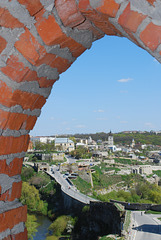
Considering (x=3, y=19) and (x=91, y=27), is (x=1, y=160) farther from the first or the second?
(x=91, y=27)

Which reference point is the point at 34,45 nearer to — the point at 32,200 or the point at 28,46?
the point at 28,46

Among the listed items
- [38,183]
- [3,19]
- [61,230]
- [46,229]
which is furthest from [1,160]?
[38,183]

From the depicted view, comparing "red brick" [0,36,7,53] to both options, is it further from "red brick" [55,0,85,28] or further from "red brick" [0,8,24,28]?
"red brick" [55,0,85,28]

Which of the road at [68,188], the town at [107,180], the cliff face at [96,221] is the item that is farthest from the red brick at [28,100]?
the road at [68,188]

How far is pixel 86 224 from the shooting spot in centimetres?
1700

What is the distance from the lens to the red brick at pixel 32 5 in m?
1.14

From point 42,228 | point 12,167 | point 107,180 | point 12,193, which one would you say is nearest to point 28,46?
point 12,167

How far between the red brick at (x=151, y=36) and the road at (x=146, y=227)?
1246 centimetres

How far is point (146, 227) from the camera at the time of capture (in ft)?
46.6

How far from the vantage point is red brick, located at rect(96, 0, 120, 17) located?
3.31ft

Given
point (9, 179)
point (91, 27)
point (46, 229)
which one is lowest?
point (46, 229)

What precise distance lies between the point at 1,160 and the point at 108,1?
0.85 metres

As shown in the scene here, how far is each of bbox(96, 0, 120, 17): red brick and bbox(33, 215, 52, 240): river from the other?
1676 cm

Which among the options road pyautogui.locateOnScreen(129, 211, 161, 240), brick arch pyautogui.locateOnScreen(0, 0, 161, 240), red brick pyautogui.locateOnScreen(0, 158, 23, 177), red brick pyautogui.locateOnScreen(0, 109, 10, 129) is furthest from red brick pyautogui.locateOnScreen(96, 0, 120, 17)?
road pyautogui.locateOnScreen(129, 211, 161, 240)
